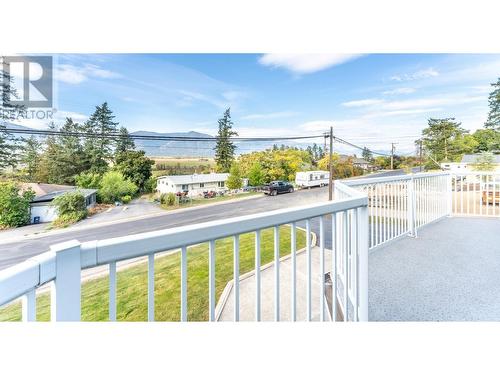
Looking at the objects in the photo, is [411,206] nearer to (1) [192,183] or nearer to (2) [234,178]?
(2) [234,178]

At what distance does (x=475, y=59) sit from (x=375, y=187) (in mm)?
1802

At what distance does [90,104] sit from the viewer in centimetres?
199

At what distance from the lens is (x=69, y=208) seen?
5.85 ft

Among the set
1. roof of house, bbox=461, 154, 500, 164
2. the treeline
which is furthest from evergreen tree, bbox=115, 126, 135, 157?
roof of house, bbox=461, 154, 500, 164

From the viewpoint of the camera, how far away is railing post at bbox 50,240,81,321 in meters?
0.52

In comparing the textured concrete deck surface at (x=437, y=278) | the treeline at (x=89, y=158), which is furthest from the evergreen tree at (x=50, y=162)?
the textured concrete deck surface at (x=437, y=278)

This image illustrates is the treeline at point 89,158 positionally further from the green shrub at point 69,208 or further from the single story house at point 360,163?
the single story house at point 360,163

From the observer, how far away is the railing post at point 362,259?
3.43ft

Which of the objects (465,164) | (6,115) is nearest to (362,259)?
(6,115)

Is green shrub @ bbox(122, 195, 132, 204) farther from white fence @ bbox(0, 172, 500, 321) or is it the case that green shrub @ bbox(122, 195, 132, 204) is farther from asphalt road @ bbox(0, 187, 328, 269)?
white fence @ bbox(0, 172, 500, 321)

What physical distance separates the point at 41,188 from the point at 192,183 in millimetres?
1002

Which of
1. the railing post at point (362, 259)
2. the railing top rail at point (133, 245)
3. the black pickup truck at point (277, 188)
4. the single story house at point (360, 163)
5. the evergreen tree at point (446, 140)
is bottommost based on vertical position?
the railing post at point (362, 259)

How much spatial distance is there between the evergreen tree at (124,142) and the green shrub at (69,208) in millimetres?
432
